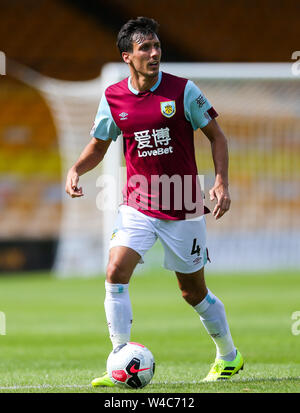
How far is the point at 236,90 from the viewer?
58.2 feet

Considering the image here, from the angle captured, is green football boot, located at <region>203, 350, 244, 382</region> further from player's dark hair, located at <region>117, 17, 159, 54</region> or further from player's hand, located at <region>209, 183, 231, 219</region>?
player's dark hair, located at <region>117, 17, 159, 54</region>

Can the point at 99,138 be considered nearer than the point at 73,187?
No

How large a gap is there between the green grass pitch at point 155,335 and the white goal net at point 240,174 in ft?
7.16

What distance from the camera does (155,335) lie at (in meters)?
8.68

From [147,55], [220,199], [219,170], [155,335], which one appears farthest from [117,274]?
[155,335]

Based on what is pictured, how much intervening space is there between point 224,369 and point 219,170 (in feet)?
4.39

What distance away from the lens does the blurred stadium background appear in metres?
18.2

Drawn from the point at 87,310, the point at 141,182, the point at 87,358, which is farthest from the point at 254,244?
the point at 141,182

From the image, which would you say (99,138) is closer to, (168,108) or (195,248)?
(168,108)

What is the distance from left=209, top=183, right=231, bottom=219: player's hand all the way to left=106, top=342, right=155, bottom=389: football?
3.12 feet

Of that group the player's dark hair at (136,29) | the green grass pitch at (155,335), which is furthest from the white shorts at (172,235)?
the player's dark hair at (136,29)

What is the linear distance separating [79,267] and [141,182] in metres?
12.8

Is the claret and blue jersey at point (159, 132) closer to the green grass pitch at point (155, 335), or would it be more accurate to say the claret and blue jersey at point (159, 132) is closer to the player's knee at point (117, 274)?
the player's knee at point (117, 274)

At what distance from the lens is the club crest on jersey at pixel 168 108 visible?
5.38 meters
